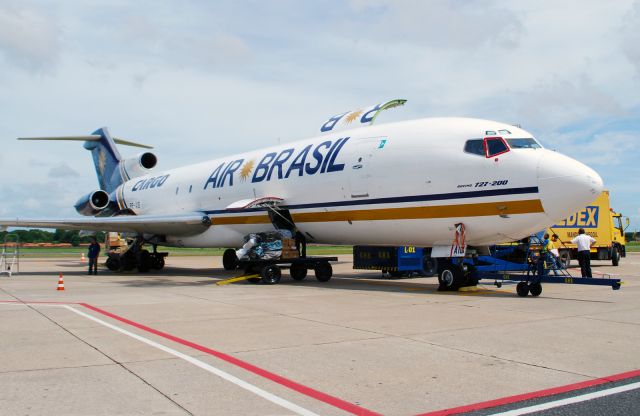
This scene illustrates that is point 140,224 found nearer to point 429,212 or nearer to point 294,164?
point 294,164

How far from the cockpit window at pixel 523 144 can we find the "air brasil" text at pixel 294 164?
4761 mm

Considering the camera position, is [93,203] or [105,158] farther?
[105,158]

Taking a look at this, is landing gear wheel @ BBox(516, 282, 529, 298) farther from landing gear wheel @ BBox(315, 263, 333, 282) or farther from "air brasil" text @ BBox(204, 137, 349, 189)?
landing gear wheel @ BBox(315, 263, 333, 282)

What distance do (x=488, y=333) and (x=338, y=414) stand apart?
14.3ft

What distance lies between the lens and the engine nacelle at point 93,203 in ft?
95.8

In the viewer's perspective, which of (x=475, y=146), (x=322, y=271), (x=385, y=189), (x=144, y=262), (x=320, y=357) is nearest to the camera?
(x=320, y=357)

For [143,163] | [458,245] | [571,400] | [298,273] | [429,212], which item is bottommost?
[571,400]

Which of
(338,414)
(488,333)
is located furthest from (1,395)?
(488,333)

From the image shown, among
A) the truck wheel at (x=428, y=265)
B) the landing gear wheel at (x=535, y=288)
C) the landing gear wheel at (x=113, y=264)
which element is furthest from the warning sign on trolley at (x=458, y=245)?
the landing gear wheel at (x=113, y=264)

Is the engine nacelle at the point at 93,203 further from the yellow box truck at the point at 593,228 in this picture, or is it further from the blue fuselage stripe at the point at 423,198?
the yellow box truck at the point at 593,228

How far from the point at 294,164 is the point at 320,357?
11772 mm

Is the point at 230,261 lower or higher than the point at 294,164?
lower

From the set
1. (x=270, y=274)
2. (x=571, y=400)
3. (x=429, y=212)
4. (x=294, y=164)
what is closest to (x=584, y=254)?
(x=429, y=212)

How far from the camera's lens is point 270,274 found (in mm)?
17484
